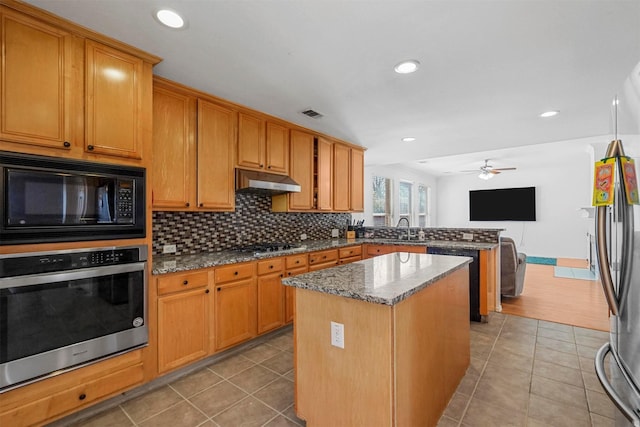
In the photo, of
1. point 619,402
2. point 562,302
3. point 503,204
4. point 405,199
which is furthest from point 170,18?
point 503,204

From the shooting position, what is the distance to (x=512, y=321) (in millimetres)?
3473

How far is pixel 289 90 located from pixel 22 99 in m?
1.76

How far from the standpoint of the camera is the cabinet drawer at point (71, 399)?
157cm

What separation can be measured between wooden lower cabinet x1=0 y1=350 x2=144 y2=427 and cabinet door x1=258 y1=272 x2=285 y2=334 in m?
1.07

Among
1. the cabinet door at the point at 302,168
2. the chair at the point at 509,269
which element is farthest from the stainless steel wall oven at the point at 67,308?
the chair at the point at 509,269

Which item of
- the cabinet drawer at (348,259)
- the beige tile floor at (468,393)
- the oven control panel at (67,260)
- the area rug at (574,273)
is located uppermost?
the oven control panel at (67,260)

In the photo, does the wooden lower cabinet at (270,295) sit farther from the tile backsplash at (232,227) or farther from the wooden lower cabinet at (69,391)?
the wooden lower cabinet at (69,391)

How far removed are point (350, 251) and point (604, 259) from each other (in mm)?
3122

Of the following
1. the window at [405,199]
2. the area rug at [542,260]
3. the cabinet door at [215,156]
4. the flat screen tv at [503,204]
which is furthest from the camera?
the flat screen tv at [503,204]

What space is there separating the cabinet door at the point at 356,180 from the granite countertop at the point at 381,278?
2.53 meters

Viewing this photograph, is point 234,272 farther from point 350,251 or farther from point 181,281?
point 350,251

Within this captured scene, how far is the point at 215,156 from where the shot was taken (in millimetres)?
2795

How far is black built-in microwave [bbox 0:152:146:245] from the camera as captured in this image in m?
1.57

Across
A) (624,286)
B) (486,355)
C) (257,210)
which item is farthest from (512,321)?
(257,210)
